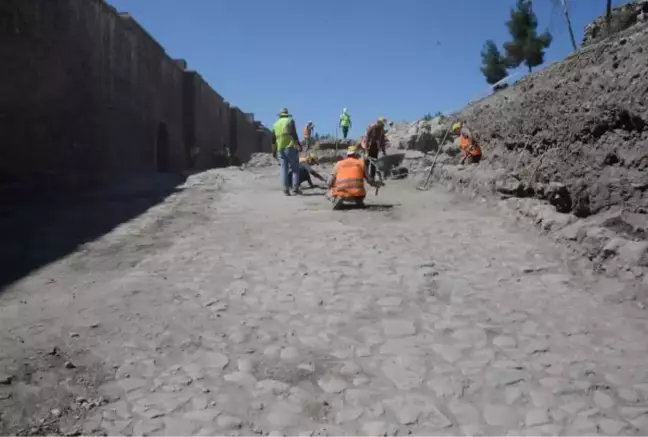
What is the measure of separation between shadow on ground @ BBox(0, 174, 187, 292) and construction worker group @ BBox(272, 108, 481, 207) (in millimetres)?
2363

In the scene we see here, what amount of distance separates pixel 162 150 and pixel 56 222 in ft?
33.5

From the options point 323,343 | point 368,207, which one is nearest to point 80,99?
point 368,207

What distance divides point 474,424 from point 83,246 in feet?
16.4

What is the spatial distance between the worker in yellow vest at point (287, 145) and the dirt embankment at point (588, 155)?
3233mm

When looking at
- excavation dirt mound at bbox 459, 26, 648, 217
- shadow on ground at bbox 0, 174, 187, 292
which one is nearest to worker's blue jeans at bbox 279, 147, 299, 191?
shadow on ground at bbox 0, 174, 187, 292

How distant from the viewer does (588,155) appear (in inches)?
257

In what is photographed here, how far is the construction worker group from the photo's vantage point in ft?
30.6

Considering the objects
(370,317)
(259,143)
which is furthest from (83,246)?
(259,143)

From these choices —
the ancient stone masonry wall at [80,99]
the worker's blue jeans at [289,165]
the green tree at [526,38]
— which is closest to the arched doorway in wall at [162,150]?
the ancient stone masonry wall at [80,99]

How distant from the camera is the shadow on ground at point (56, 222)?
6.07m

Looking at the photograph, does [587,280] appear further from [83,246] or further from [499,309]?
[83,246]

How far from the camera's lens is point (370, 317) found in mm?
4578

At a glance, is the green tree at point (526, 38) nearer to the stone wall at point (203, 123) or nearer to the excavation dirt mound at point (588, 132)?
the stone wall at point (203, 123)

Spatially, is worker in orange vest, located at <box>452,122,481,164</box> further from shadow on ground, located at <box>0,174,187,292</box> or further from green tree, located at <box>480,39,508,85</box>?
green tree, located at <box>480,39,508,85</box>
